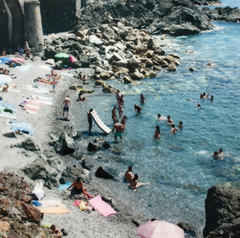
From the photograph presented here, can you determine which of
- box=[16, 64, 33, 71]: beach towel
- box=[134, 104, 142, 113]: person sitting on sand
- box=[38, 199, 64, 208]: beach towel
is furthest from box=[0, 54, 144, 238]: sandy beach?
box=[134, 104, 142, 113]: person sitting on sand

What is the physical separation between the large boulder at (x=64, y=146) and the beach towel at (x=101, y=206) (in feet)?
15.6

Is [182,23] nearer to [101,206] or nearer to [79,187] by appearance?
[79,187]

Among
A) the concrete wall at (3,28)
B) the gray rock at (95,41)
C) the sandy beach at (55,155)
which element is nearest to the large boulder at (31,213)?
the sandy beach at (55,155)

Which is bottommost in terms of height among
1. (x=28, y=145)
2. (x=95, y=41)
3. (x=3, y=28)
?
(x=28, y=145)

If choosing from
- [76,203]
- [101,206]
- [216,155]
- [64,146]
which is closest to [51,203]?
[76,203]

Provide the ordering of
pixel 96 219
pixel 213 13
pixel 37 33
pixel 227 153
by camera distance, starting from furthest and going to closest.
Result: pixel 213 13 → pixel 37 33 → pixel 227 153 → pixel 96 219

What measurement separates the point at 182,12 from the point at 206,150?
47.7m

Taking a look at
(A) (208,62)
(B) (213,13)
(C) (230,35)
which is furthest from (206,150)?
(B) (213,13)

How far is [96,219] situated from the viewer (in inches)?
482

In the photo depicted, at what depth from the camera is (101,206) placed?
13.1m

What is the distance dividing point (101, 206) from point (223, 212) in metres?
5.32

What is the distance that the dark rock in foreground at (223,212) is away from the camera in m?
9.25

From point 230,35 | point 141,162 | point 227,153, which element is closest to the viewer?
point 141,162

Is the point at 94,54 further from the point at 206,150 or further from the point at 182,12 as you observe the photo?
the point at 182,12
